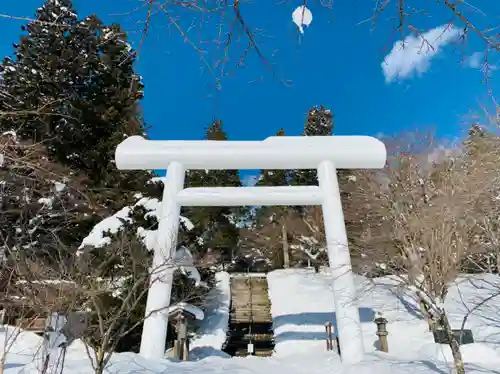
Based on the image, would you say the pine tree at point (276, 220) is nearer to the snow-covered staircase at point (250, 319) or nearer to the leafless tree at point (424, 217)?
the snow-covered staircase at point (250, 319)

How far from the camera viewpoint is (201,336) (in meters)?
13.1

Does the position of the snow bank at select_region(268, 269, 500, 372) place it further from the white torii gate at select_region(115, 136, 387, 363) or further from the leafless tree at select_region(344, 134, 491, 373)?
the white torii gate at select_region(115, 136, 387, 363)

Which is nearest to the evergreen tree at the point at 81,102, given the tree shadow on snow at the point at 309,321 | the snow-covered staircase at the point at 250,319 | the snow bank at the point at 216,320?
the snow bank at the point at 216,320

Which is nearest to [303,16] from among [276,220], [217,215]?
[217,215]

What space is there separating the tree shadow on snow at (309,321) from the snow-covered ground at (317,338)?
0.11 ft

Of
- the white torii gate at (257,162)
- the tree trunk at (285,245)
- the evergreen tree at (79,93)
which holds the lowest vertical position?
the white torii gate at (257,162)

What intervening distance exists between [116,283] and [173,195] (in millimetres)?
2500

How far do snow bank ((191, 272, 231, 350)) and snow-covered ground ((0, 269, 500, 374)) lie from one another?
34mm

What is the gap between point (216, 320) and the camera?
14383 millimetres

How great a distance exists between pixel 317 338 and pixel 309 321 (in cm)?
163

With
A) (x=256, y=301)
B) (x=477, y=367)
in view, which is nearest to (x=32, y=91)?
(x=256, y=301)

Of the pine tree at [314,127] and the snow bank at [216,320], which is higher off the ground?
the pine tree at [314,127]

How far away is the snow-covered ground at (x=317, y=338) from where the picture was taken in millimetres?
6648

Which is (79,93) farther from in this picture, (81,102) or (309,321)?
(309,321)
